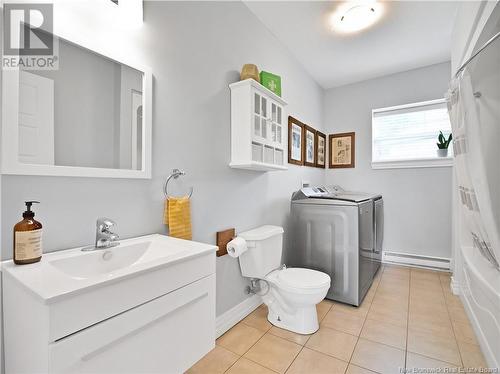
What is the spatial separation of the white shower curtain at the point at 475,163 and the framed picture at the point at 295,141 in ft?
4.67

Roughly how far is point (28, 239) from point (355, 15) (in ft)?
8.57

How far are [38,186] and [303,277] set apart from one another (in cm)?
171

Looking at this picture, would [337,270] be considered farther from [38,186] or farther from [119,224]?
[38,186]

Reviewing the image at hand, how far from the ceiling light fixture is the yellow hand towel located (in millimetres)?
2015

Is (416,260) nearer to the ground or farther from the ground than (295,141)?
nearer to the ground

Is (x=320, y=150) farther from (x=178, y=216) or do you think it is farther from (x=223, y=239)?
(x=178, y=216)

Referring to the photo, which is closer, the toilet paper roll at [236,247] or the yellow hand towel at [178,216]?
the yellow hand towel at [178,216]

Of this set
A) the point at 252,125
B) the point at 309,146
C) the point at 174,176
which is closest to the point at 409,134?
the point at 309,146

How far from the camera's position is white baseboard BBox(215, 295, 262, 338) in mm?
1754

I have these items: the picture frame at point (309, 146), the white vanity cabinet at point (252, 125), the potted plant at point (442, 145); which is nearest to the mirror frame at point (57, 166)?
the white vanity cabinet at point (252, 125)

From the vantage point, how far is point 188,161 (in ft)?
5.03

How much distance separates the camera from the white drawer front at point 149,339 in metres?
0.68

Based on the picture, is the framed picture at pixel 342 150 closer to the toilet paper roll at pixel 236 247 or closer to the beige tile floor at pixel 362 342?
the beige tile floor at pixel 362 342

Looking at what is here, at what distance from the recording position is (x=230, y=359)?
1521 mm
